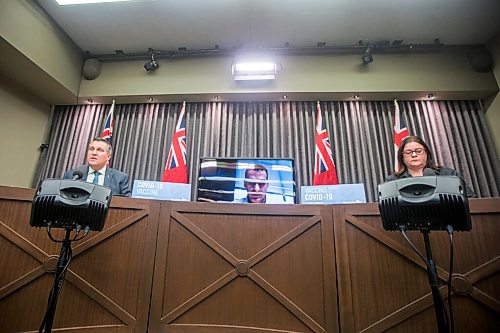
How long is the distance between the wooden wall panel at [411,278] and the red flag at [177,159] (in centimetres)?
241

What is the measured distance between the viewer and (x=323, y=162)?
11.5 ft

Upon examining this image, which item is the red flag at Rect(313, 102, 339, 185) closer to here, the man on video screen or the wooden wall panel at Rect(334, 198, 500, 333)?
the man on video screen

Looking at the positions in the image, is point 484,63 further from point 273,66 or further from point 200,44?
point 200,44

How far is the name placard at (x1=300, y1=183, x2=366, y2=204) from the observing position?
202 cm

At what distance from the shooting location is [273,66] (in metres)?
3.68

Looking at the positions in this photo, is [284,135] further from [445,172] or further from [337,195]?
[445,172]

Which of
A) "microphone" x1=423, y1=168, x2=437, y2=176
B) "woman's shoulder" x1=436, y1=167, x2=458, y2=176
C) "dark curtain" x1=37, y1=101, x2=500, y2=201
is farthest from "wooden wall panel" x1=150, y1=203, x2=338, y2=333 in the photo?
"dark curtain" x1=37, y1=101, x2=500, y2=201

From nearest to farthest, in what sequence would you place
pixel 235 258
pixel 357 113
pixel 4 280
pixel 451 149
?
pixel 4 280
pixel 235 258
pixel 451 149
pixel 357 113

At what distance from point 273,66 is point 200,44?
1.08 metres

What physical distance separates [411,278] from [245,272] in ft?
2.90

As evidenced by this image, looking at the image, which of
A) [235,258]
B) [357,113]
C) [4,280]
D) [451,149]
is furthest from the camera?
[357,113]

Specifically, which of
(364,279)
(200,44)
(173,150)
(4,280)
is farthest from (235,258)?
(200,44)

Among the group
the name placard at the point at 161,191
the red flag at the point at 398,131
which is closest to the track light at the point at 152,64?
the name placard at the point at 161,191

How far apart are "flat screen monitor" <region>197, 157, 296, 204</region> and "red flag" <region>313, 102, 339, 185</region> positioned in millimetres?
1353
